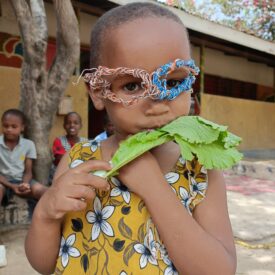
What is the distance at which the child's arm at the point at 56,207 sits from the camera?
99 cm

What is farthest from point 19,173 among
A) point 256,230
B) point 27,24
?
point 256,230

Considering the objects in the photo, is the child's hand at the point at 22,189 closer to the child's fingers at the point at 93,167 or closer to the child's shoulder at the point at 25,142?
the child's shoulder at the point at 25,142

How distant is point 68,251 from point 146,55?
56 centimetres

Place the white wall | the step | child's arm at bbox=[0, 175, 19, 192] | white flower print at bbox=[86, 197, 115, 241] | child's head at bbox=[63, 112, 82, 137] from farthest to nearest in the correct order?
1. the step
2. the white wall
3. child's head at bbox=[63, 112, 82, 137]
4. child's arm at bbox=[0, 175, 19, 192]
5. white flower print at bbox=[86, 197, 115, 241]

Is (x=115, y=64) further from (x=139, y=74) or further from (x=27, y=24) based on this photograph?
(x=27, y=24)

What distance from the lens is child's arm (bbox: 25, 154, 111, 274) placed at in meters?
0.99

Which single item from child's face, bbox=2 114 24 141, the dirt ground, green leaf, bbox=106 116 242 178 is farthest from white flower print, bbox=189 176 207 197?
child's face, bbox=2 114 24 141

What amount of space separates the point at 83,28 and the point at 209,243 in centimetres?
642

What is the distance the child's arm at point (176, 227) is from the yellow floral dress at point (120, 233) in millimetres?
60

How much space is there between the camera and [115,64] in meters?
1.02

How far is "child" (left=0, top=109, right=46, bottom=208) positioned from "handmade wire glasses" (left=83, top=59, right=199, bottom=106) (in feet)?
9.26

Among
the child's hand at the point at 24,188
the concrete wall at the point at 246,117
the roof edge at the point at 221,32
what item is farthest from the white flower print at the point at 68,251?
the concrete wall at the point at 246,117

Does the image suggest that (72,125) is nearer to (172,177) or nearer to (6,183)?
(6,183)

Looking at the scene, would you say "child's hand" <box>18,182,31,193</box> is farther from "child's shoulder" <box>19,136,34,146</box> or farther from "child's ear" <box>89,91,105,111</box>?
"child's ear" <box>89,91,105,111</box>
